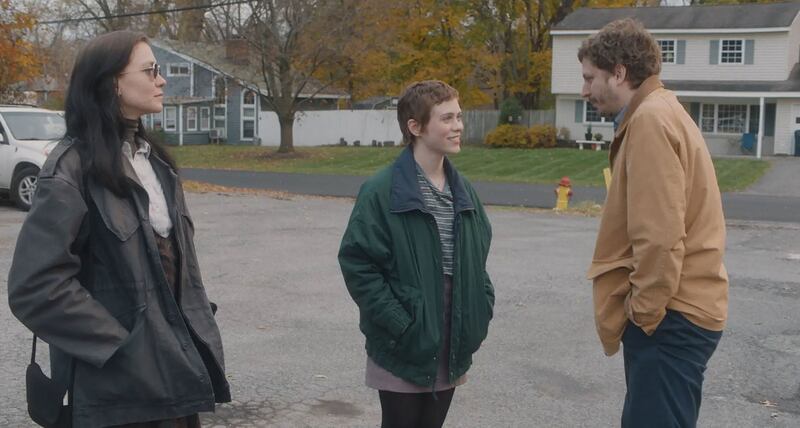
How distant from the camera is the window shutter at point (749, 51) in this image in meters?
42.1

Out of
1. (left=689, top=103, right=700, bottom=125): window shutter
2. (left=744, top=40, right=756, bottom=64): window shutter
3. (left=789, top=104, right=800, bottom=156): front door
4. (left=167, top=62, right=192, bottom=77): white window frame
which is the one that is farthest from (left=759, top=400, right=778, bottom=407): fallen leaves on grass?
(left=167, top=62, right=192, bottom=77): white window frame

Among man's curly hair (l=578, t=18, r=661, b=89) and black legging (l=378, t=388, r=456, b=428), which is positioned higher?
man's curly hair (l=578, t=18, r=661, b=89)

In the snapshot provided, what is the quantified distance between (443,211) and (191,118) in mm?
52851

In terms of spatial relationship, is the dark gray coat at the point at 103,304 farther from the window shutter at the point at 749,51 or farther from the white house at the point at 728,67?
the window shutter at the point at 749,51

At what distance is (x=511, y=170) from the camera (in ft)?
109

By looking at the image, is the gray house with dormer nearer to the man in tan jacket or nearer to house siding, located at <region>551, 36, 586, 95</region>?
house siding, located at <region>551, 36, 586, 95</region>

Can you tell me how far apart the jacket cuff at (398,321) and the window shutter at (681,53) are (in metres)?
42.7

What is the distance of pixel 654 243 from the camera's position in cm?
347

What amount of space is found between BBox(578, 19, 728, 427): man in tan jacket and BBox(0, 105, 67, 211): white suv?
1401 centimetres

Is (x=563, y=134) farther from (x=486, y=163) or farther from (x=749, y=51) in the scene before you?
(x=486, y=163)

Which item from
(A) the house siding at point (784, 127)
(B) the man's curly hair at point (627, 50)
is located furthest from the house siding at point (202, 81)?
(B) the man's curly hair at point (627, 50)

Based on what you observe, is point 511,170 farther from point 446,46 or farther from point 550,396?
point 550,396

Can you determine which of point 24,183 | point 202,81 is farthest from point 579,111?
point 24,183

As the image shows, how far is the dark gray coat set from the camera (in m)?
2.86
